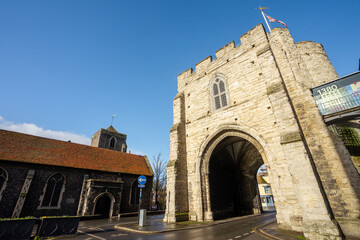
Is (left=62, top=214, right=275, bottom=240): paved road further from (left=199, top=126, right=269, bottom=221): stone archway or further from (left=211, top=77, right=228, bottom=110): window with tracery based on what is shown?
(left=211, top=77, right=228, bottom=110): window with tracery

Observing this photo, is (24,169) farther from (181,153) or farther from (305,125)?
(305,125)

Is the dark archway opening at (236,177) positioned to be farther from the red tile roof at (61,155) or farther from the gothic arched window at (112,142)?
the gothic arched window at (112,142)

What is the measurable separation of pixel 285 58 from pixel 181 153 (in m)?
9.33

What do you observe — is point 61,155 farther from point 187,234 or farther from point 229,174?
point 229,174

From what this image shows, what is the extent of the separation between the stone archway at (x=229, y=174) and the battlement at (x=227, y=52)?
6060 millimetres

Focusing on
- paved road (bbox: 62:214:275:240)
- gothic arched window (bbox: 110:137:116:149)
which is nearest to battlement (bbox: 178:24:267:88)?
paved road (bbox: 62:214:275:240)

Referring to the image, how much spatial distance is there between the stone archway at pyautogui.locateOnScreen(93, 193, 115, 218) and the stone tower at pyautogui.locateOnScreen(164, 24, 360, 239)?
28.3 feet

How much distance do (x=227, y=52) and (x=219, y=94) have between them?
3655mm

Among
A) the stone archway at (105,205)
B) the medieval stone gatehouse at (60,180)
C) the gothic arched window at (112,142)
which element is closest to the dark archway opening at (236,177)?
the medieval stone gatehouse at (60,180)

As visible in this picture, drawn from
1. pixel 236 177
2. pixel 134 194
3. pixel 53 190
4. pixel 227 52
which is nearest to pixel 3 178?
pixel 53 190

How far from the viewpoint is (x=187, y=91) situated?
1508 cm

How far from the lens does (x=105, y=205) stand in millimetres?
17328

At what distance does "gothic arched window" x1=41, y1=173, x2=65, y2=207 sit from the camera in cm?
1450

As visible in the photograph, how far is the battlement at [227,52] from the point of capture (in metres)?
11.4
